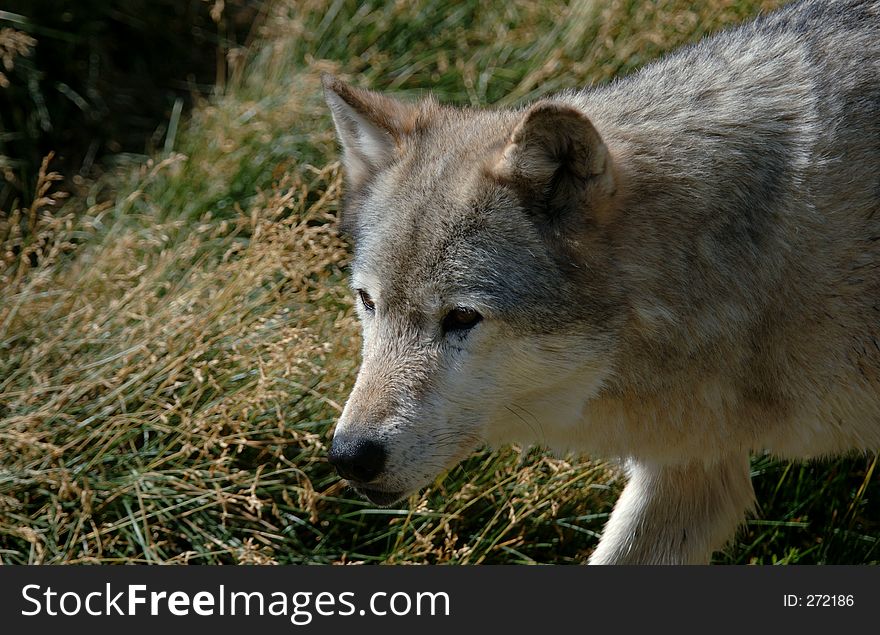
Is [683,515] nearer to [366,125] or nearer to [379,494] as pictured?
[379,494]

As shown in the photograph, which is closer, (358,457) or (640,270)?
(358,457)

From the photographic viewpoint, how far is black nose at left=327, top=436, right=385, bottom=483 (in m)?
3.20

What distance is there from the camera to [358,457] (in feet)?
10.5

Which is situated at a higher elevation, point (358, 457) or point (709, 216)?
point (709, 216)

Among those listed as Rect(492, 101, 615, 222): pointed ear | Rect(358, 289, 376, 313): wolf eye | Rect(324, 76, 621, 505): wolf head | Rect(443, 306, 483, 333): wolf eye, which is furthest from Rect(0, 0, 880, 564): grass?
Rect(492, 101, 615, 222): pointed ear

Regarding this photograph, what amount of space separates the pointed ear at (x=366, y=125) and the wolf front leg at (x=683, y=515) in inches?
60.3

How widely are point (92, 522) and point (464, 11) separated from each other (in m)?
3.88

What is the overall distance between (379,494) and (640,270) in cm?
110

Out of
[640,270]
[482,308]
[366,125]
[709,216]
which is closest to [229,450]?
[366,125]

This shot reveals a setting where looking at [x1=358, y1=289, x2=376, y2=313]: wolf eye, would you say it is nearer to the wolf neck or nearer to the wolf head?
the wolf head

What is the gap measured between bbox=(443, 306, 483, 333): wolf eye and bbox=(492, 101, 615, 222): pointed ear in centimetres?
39

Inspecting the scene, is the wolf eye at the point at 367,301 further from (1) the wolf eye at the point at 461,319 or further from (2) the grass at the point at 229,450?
(2) the grass at the point at 229,450

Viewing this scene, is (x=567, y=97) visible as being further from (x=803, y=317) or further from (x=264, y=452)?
(x=264, y=452)

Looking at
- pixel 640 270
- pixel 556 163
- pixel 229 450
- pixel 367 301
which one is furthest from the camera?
pixel 229 450
